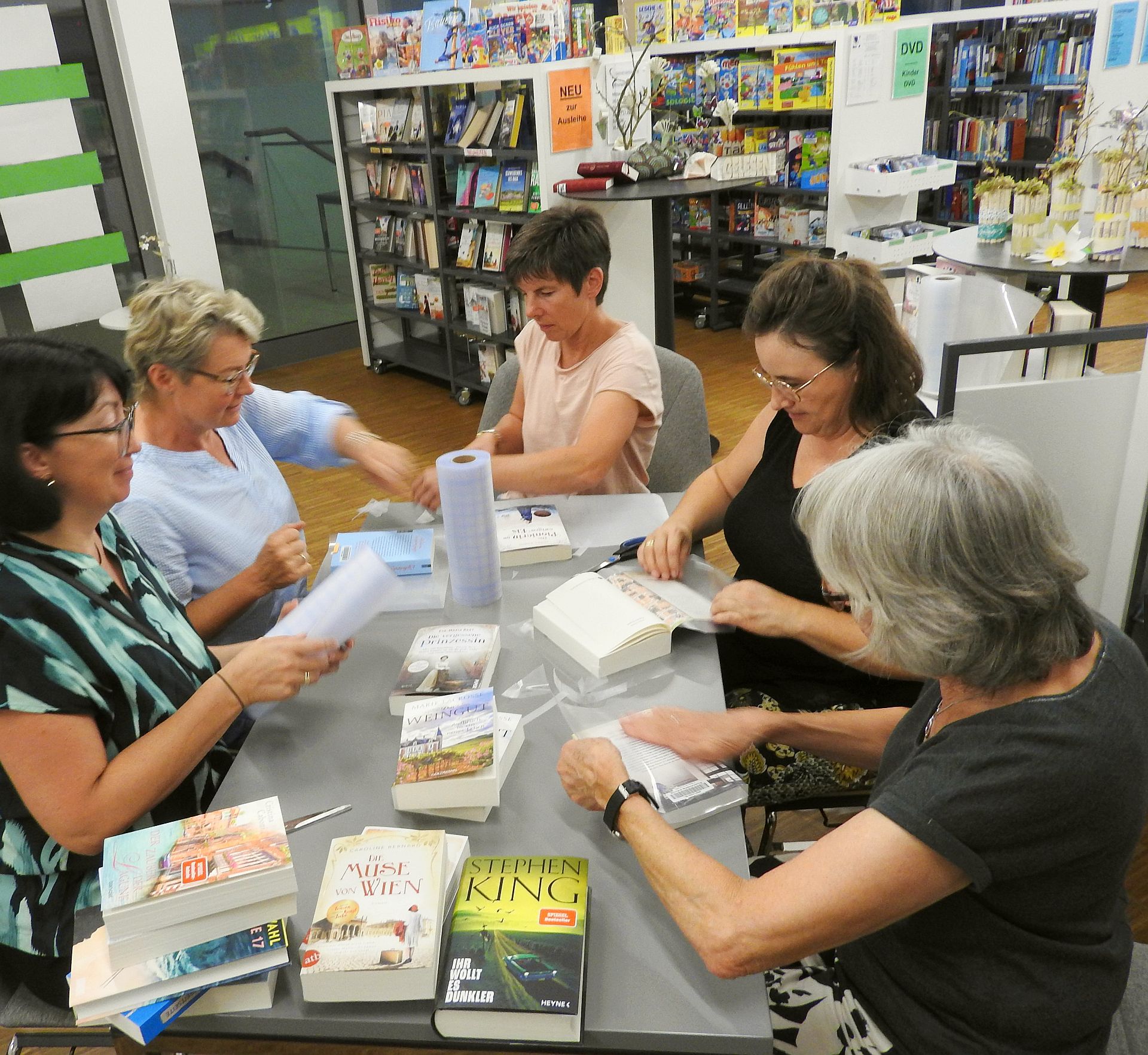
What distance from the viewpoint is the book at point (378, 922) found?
1032 mm

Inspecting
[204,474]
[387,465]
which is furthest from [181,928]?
[387,465]

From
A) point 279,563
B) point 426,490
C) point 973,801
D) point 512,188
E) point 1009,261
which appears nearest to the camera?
point 973,801

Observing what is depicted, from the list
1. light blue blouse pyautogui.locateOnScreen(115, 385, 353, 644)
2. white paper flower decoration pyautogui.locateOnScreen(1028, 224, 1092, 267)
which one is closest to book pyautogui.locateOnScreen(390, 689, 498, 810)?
light blue blouse pyautogui.locateOnScreen(115, 385, 353, 644)

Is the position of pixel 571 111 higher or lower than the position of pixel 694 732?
higher

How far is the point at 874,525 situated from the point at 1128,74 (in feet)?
21.8

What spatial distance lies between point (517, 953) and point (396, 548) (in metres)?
1.09

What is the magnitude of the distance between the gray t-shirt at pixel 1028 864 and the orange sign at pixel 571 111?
4206 millimetres

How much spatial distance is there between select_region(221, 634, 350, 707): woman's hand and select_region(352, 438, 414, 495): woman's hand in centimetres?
80

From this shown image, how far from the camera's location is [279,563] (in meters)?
1.90

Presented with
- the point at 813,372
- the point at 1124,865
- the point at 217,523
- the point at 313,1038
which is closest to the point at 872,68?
the point at 813,372

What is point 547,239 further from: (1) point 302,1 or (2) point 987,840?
(1) point 302,1

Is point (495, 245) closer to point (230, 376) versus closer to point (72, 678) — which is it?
point (230, 376)

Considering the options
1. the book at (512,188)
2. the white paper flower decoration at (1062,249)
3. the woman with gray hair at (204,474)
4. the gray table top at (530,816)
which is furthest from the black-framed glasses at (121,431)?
the book at (512,188)

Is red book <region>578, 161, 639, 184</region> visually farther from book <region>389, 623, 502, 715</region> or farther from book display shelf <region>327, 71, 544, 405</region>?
book <region>389, 623, 502, 715</region>
